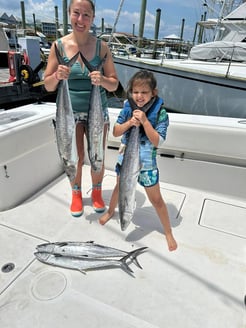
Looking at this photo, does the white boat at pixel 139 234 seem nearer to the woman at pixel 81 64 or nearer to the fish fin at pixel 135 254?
the fish fin at pixel 135 254

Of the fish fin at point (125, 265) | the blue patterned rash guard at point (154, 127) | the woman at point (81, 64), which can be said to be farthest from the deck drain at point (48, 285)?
the woman at point (81, 64)

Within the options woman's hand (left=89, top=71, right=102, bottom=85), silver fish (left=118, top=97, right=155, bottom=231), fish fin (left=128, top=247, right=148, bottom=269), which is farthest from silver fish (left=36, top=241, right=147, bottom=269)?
woman's hand (left=89, top=71, right=102, bottom=85)

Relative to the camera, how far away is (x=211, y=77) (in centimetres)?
676

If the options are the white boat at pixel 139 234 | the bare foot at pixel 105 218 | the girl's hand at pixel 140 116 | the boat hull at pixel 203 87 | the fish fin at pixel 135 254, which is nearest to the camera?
the white boat at pixel 139 234

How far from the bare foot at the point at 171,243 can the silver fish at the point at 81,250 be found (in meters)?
0.30

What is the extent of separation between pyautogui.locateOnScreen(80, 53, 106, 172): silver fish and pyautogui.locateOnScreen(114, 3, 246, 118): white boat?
5325 mm

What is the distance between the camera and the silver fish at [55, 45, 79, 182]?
173 cm

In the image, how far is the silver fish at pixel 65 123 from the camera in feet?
5.67

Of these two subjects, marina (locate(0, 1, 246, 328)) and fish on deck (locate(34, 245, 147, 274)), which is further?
fish on deck (locate(34, 245, 147, 274))

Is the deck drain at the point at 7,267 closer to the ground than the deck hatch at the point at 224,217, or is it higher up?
closer to the ground

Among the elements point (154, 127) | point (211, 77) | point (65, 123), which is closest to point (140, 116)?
point (154, 127)

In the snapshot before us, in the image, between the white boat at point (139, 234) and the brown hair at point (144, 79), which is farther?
the brown hair at point (144, 79)

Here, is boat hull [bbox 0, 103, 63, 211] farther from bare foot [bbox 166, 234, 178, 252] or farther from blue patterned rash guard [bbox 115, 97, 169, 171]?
bare foot [bbox 166, 234, 178, 252]

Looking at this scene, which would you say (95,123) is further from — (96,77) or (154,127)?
(154,127)
